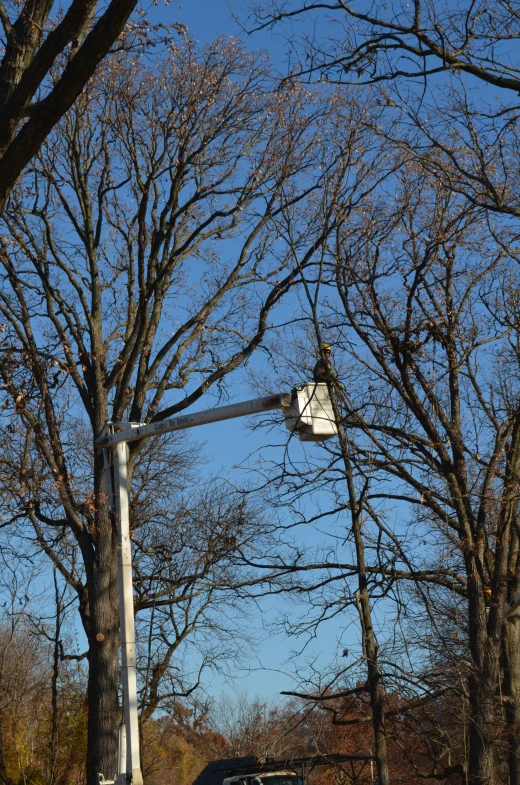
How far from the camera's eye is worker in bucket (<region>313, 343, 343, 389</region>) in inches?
286

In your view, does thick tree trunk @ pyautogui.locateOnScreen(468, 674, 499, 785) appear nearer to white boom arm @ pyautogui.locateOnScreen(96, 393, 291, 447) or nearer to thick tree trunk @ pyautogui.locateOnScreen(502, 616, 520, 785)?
thick tree trunk @ pyautogui.locateOnScreen(502, 616, 520, 785)

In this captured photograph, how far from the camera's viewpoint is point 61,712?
87.9ft

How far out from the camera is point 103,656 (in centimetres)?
1316

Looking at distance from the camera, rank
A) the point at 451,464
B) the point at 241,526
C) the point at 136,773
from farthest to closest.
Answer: the point at 241,526 → the point at 451,464 → the point at 136,773

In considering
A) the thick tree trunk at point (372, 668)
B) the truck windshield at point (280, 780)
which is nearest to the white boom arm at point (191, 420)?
the thick tree trunk at point (372, 668)

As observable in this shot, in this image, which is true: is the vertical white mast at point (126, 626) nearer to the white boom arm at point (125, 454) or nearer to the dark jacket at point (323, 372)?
the white boom arm at point (125, 454)

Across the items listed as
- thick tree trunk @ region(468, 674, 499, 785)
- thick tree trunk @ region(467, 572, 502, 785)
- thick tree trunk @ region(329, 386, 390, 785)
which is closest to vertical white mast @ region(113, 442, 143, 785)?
thick tree trunk @ region(329, 386, 390, 785)

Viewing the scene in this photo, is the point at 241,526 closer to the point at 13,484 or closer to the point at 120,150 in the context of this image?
the point at 13,484

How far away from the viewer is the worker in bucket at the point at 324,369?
7.27 m

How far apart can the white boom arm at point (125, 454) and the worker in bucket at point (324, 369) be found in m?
0.09

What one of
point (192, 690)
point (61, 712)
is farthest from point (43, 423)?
point (61, 712)

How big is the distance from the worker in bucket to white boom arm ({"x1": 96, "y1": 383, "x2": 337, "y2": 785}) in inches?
3.5

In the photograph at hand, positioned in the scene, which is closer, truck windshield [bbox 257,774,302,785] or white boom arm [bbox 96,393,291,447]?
white boom arm [bbox 96,393,291,447]

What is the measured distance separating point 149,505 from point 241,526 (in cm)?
→ 277
